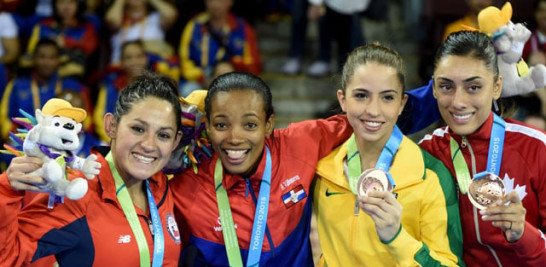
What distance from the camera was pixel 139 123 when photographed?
10.3 feet

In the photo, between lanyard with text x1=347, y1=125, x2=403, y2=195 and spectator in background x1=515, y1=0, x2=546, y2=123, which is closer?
lanyard with text x1=347, y1=125, x2=403, y2=195

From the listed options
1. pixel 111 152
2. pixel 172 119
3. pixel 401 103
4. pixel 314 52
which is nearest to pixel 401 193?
pixel 401 103

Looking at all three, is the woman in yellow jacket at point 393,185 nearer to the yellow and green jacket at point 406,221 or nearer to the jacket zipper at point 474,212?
the yellow and green jacket at point 406,221

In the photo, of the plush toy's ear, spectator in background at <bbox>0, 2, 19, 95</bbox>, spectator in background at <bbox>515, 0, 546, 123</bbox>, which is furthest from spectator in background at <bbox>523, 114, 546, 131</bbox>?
spectator in background at <bbox>0, 2, 19, 95</bbox>

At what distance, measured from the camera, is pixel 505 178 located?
10.6ft

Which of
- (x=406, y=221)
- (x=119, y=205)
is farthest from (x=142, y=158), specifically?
(x=406, y=221)

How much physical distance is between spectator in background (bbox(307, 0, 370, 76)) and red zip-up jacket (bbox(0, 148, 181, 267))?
3.41 m

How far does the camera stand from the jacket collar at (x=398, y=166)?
3115mm

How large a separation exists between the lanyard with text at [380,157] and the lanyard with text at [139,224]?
770 millimetres

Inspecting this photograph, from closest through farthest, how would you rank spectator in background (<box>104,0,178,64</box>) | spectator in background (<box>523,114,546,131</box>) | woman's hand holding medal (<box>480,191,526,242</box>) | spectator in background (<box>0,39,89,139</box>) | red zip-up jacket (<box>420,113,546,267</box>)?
woman's hand holding medal (<box>480,191,526,242</box>)
red zip-up jacket (<box>420,113,546,267</box>)
spectator in background (<box>523,114,546,131</box>)
spectator in background (<box>0,39,89,139</box>)
spectator in background (<box>104,0,178,64</box>)

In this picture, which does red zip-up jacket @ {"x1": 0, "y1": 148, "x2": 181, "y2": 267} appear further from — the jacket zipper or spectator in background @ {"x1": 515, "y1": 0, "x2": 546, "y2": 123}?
spectator in background @ {"x1": 515, "y1": 0, "x2": 546, "y2": 123}

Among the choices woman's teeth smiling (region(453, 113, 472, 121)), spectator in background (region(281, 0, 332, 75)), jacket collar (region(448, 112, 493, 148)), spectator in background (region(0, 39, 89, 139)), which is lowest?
jacket collar (region(448, 112, 493, 148))


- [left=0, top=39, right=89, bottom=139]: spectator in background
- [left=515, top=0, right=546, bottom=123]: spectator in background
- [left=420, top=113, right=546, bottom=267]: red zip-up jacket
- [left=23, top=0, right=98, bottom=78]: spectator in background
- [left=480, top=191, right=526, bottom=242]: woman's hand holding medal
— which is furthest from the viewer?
[left=23, top=0, right=98, bottom=78]: spectator in background

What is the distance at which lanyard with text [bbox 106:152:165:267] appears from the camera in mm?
3047
